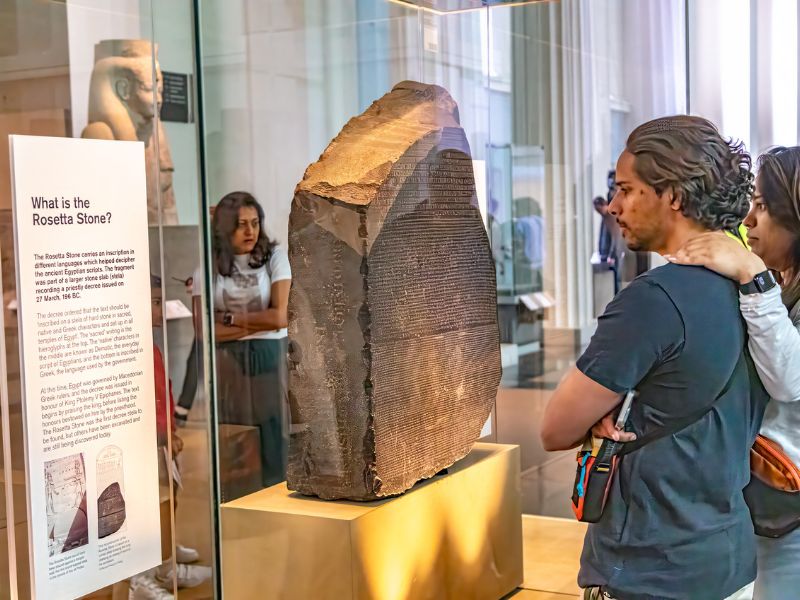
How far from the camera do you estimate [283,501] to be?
2.78 m

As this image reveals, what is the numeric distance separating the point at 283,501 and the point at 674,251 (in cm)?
130

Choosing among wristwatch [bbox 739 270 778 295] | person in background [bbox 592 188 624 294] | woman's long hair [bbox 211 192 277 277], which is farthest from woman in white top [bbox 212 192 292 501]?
wristwatch [bbox 739 270 778 295]

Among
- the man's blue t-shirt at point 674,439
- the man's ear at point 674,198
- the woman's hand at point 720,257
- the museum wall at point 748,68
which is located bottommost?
the man's blue t-shirt at point 674,439

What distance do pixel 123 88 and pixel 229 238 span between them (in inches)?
62.9

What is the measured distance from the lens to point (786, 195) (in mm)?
2279

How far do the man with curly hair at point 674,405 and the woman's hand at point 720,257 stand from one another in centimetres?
2

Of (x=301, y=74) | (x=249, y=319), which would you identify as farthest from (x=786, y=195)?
(x=249, y=319)

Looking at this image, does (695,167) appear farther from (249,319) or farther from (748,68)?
(249,319)

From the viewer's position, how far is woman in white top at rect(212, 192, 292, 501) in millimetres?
3785

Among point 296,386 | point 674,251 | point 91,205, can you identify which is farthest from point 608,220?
point 91,205

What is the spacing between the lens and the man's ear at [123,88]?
2.18 metres

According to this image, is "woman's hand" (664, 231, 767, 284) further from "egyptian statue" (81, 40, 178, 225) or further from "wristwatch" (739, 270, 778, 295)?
"egyptian statue" (81, 40, 178, 225)

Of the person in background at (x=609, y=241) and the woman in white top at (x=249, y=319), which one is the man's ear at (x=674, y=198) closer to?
the woman in white top at (x=249, y=319)

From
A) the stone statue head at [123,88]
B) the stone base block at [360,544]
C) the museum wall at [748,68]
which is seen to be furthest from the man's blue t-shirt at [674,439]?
the museum wall at [748,68]
